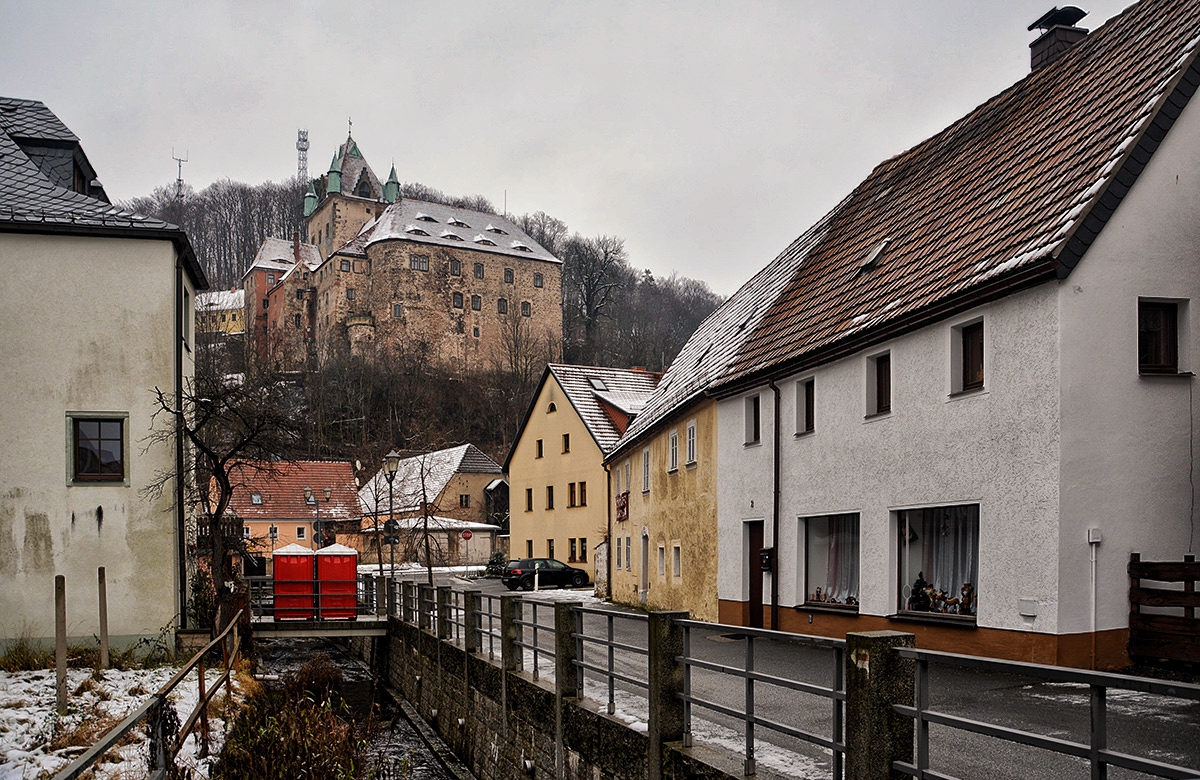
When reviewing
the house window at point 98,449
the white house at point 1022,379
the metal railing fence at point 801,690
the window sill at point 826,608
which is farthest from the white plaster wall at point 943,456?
the house window at point 98,449

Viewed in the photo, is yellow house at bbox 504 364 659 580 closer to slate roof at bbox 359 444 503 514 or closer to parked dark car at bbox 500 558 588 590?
parked dark car at bbox 500 558 588 590

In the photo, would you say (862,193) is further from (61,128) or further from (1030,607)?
(61,128)

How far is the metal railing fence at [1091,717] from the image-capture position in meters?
3.76

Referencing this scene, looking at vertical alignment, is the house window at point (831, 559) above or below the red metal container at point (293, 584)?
above

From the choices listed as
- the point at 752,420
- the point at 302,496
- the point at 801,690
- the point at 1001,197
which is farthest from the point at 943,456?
the point at 302,496

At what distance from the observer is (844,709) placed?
6.00 meters

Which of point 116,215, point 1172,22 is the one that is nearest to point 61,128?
point 116,215

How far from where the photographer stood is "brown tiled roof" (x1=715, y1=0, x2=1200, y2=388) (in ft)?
38.7

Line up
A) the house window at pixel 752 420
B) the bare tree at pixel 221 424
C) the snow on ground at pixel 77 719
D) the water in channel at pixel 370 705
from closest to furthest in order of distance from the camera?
the snow on ground at pixel 77 719 < the water in channel at pixel 370 705 < the bare tree at pixel 221 424 < the house window at pixel 752 420

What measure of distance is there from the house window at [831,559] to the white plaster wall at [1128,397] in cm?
464

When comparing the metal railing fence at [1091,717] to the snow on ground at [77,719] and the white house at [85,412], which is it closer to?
the snow on ground at [77,719]

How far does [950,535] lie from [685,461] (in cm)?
1041

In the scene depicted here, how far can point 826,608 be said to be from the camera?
15984mm

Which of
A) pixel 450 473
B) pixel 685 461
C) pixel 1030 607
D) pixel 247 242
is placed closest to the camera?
pixel 1030 607
